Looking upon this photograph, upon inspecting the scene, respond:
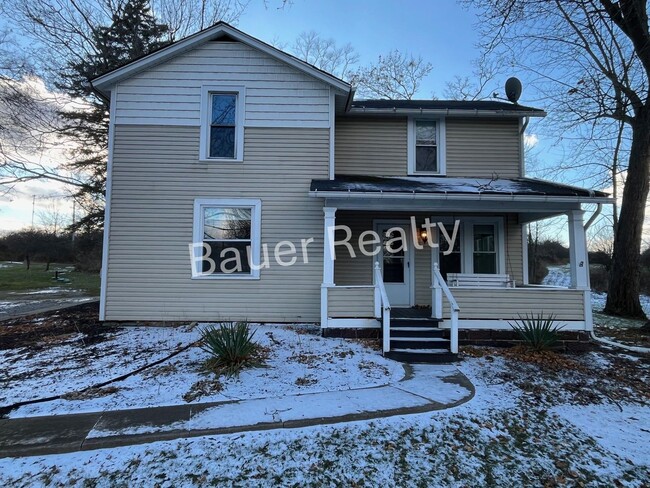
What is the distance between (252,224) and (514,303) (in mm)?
5697

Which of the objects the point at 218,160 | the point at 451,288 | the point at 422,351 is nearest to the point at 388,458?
the point at 422,351

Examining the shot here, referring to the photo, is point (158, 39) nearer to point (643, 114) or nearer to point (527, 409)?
point (643, 114)

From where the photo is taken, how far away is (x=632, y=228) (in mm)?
10383

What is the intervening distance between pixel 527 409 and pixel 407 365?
1.91 m

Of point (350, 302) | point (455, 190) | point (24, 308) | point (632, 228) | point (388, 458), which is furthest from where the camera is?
point (24, 308)

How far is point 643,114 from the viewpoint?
33.0 feet

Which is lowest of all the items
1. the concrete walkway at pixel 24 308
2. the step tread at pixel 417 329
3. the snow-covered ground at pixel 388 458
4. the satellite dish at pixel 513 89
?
the snow-covered ground at pixel 388 458

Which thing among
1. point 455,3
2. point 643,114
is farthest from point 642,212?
point 455,3

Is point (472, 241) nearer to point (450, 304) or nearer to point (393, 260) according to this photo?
point (393, 260)

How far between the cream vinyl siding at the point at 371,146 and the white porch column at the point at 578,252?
3917 millimetres

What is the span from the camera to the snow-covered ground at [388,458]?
9.51 feet

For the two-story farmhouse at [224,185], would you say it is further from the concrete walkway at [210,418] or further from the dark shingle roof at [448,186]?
the concrete walkway at [210,418]

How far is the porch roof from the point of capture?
7098 mm

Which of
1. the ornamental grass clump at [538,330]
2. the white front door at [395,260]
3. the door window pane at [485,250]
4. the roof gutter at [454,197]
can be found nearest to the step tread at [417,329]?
the ornamental grass clump at [538,330]
